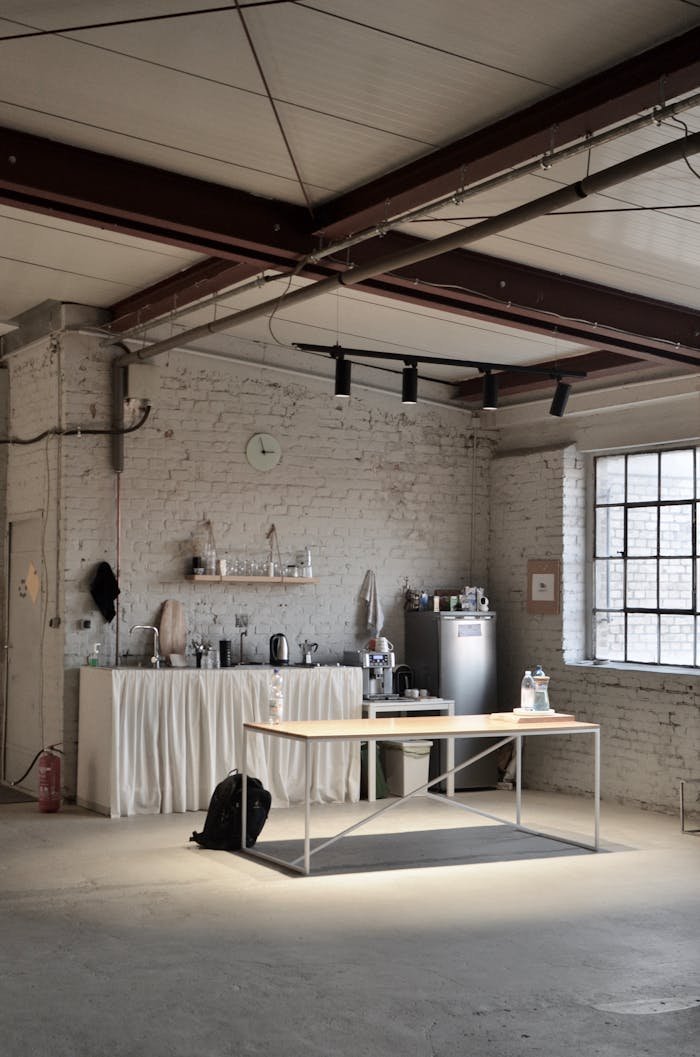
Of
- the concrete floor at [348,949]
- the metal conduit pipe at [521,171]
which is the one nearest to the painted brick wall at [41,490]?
the concrete floor at [348,949]

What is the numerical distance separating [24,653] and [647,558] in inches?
201

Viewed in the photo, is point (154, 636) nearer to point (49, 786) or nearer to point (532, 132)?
point (49, 786)

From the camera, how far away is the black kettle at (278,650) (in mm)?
9695

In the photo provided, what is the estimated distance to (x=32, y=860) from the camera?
23.8ft

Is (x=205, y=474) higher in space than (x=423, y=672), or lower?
higher

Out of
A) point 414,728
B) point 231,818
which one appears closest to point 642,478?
point 414,728

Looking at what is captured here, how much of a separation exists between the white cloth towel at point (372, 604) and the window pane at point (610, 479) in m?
2.04

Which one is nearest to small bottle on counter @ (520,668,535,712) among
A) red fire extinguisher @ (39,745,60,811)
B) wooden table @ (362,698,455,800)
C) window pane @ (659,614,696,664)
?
wooden table @ (362,698,455,800)

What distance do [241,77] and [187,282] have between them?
3369mm

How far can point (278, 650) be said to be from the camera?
970cm

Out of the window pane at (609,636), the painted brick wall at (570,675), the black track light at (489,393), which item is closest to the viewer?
the black track light at (489,393)

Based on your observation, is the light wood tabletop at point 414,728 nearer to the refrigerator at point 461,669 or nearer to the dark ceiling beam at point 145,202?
the refrigerator at point 461,669

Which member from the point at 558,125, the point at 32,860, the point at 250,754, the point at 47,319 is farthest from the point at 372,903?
the point at 47,319

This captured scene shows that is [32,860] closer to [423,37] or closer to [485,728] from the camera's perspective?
[485,728]
